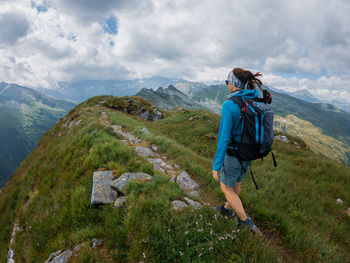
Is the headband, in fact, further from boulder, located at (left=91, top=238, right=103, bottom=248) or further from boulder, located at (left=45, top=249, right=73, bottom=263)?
boulder, located at (left=45, top=249, right=73, bottom=263)

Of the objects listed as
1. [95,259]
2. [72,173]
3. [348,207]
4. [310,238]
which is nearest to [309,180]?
[348,207]

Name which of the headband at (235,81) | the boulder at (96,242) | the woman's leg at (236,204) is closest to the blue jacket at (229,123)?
the headband at (235,81)

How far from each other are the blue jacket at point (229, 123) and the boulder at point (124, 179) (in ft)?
8.91

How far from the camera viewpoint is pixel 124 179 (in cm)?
480

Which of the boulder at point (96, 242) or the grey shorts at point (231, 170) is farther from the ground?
the grey shorts at point (231, 170)

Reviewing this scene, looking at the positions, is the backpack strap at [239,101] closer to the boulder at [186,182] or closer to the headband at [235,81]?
the headband at [235,81]

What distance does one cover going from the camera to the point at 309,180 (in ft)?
24.0

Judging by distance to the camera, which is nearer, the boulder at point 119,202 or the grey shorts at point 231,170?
the grey shorts at point 231,170

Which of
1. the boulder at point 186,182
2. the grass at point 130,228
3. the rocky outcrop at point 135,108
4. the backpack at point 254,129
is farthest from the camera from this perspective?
the rocky outcrop at point 135,108

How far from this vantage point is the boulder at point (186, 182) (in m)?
5.50

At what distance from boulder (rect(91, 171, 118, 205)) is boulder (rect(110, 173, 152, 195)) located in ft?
0.48

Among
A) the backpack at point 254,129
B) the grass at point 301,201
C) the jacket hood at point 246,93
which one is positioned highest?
the jacket hood at point 246,93

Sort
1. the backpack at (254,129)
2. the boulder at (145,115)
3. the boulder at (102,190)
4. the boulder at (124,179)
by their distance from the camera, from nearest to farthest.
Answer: the backpack at (254,129), the boulder at (102,190), the boulder at (124,179), the boulder at (145,115)

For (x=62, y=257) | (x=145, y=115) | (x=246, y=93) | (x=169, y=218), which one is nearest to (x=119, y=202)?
(x=62, y=257)
